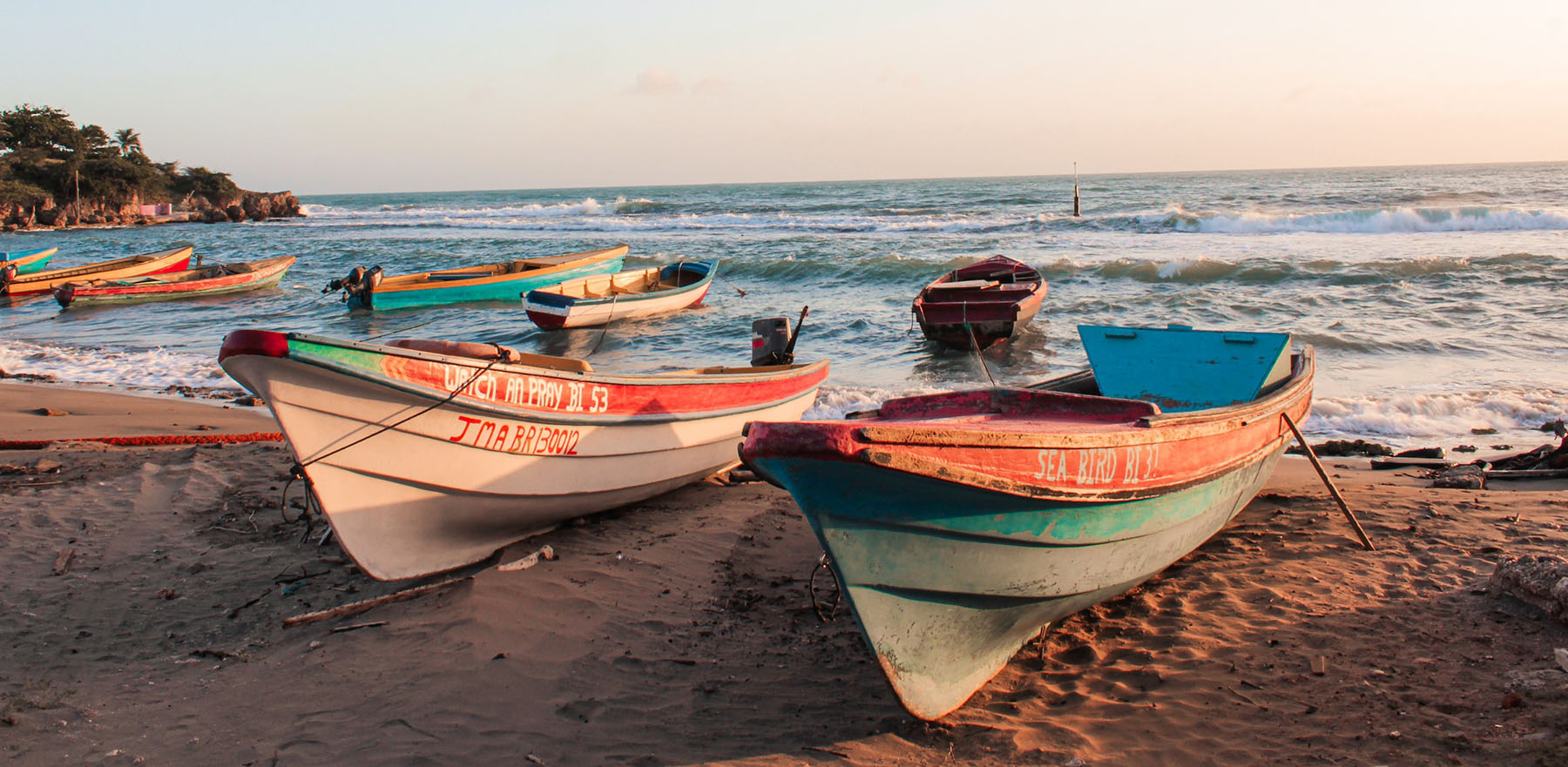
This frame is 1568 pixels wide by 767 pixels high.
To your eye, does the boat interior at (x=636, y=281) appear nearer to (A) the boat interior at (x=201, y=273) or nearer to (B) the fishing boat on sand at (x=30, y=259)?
(A) the boat interior at (x=201, y=273)

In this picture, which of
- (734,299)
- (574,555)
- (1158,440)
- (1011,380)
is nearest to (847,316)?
(734,299)

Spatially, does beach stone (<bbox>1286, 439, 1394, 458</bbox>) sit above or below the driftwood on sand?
below

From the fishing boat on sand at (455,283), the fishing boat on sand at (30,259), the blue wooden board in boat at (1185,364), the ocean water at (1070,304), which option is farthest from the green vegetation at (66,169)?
the blue wooden board in boat at (1185,364)

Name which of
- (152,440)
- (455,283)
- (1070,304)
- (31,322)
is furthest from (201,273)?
(1070,304)

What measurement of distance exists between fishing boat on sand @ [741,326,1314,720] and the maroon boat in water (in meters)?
8.64

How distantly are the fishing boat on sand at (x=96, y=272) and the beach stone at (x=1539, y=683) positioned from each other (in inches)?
1112

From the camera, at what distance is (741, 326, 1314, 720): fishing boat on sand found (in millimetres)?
3354

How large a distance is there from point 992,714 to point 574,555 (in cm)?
301

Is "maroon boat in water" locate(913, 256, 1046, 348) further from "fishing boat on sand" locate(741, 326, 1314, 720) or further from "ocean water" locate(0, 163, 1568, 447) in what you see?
"fishing boat on sand" locate(741, 326, 1314, 720)

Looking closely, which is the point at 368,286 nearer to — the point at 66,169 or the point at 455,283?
the point at 455,283

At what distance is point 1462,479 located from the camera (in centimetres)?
708

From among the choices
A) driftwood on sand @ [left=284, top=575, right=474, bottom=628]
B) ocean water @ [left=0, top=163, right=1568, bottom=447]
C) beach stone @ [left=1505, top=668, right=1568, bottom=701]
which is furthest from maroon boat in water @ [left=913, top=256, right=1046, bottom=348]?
beach stone @ [left=1505, top=668, right=1568, bottom=701]

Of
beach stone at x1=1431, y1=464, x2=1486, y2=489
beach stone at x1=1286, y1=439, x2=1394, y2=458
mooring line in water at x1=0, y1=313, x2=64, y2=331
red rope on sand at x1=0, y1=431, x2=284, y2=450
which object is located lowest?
beach stone at x1=1286, y1=439, x2=1394, y2=458

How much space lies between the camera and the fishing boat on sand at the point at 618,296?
56.2 ft
